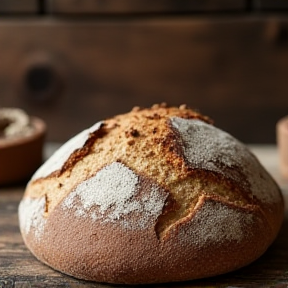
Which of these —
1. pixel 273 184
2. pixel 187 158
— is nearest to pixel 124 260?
pixel 187 158

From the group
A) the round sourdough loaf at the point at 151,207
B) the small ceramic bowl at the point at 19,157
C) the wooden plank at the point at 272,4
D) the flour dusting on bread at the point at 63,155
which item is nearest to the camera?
the round sourdough loaf at the point at 151,207

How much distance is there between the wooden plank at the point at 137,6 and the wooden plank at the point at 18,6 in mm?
42

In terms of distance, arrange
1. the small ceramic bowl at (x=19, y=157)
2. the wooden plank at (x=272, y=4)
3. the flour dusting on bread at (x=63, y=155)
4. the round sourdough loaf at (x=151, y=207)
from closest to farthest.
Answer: the round sourdough loaf at (x=151, y=207) → the flour dusting on bread at (x=63, y=155) → the small ceramic bowl at (x=19, y=157) → the wooden plank at (x=272, y=4)

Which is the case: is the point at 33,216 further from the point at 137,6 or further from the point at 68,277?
the point at 137,6

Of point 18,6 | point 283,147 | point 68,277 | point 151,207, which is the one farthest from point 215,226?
point 18,6

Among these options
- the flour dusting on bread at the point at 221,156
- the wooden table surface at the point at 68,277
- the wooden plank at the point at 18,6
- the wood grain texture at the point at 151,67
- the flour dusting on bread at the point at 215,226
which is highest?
the flour dusting on bread at the point at 221,156

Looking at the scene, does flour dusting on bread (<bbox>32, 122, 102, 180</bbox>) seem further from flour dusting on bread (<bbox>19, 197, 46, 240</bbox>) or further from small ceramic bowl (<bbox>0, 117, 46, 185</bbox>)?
small ceramic bowl (<bbox>0, 117, 46, 185</bbox>)

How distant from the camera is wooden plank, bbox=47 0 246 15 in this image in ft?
5.74

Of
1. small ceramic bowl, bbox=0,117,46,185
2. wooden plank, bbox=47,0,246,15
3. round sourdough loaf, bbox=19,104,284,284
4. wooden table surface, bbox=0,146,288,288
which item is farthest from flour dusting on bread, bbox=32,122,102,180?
wooden plank, bbox=47,0,246,15

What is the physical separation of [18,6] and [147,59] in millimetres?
368

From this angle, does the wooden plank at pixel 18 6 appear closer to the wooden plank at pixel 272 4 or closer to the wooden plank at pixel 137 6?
the wooden plank at pixel 137 6

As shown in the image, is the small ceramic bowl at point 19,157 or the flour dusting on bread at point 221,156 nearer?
the flour dusting on bread at point 221,156

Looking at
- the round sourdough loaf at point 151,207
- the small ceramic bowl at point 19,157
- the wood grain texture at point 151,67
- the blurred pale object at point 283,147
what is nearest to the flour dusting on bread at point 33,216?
the round sourdough loaf at point 151,207

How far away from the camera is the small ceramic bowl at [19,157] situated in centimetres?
127
